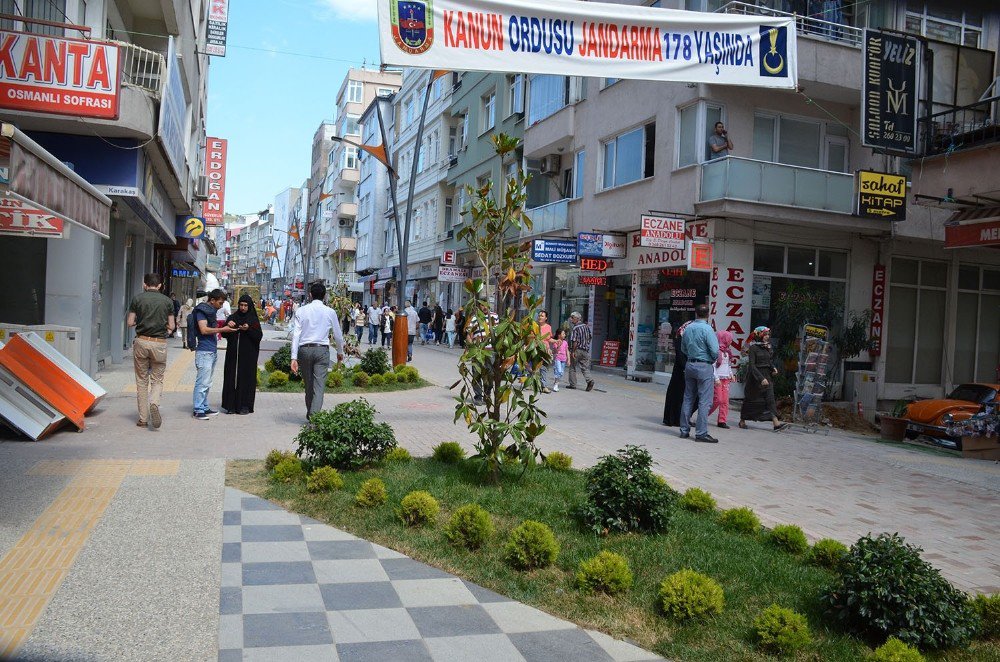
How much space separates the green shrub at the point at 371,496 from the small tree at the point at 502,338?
889 mm

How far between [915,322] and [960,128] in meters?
6.38

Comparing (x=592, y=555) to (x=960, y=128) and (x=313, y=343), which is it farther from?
(x=960, y=128)

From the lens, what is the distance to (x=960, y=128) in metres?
16.8

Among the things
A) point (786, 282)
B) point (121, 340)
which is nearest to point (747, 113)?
point (786, 282)

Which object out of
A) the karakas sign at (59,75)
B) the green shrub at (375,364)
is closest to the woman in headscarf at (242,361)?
the karakas sign at (59,75)

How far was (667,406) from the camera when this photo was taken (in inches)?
A: 507

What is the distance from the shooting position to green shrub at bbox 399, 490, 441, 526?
5.79 m

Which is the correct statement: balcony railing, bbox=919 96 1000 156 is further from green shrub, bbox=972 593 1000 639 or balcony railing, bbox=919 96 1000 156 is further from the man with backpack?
the man with backpack

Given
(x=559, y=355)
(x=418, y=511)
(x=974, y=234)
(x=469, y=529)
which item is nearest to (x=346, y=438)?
(x=418, y=511)

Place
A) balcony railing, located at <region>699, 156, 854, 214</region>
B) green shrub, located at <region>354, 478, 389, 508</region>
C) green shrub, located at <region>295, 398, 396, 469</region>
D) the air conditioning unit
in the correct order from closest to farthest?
1. green shrub, located at <region>354, 478, 389, 508</region>
2. green shrub, located at <region>295, 398, 396, 469</region>
3. balcony railing, located at <region>699, 156, 854, 214</region>
4. the air conditioning unit

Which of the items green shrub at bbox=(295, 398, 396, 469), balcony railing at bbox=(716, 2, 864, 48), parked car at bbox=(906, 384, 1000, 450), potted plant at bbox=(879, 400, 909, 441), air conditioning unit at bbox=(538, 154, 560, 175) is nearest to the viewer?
green shrub at bbox=(295, 398, 396, 469)

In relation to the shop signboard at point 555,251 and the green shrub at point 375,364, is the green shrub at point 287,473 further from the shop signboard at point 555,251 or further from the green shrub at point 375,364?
the shop signboard at point 555,251

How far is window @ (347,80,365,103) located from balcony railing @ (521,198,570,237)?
4504cm

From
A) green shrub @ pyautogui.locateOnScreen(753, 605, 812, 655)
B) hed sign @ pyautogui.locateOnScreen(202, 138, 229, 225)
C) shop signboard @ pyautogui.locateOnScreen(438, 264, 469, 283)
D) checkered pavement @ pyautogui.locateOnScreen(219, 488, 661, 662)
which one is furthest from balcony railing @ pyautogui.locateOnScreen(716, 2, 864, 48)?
hed sign @ pyautogui.locateOnScreen(202, 138, 229, 225)
